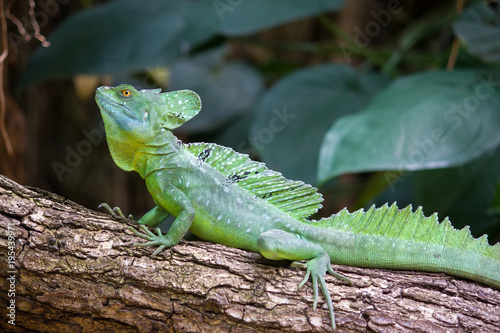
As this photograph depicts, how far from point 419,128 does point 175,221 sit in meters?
2.05

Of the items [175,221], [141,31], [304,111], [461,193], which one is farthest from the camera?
[141,31]

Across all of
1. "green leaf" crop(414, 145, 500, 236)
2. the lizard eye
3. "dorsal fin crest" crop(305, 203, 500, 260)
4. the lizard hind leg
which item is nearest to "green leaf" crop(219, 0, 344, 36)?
"green leaf" crop(414, 145, 500, 236)

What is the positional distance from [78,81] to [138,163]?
3.75 meters

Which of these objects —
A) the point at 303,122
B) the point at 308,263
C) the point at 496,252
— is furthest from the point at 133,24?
the point at 496,252

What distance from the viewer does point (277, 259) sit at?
2.51 metres

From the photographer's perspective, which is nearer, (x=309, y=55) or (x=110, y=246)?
(x=110, y=246)

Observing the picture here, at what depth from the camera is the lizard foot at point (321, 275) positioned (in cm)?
233

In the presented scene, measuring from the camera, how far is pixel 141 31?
5336 mm

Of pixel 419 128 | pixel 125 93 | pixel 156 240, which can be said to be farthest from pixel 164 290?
pixel 419 128

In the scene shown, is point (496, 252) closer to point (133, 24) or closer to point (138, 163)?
point (138, 163)

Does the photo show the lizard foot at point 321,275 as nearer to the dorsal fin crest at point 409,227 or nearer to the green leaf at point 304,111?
the dorsal fin crest at point 409,227

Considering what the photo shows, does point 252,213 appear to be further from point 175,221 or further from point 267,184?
point 175,221

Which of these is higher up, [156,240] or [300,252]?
[300,252]

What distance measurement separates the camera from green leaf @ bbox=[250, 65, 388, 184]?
4414mm
